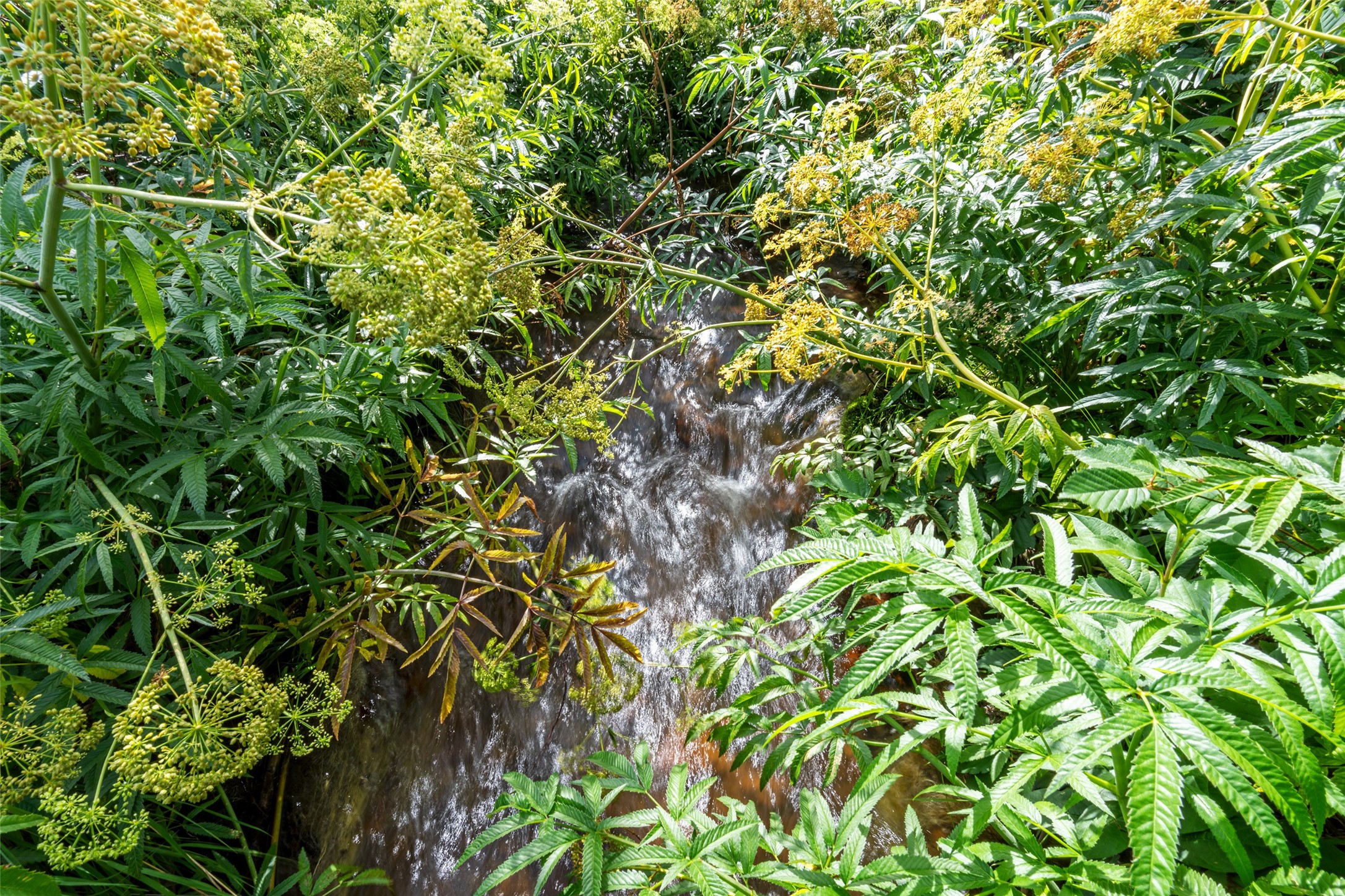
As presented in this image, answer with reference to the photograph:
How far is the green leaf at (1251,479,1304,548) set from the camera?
2.86 ft

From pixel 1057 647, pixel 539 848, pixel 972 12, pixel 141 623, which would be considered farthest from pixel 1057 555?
pixel 141 623

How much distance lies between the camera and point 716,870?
1066 millimetres

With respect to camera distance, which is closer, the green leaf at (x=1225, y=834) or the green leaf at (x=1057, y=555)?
the green leaf at (x=1225, y=834)

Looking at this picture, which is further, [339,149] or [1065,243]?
[1065,243]

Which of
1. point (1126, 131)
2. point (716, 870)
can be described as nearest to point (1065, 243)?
point (1126, 131)

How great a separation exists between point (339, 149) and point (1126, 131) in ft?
7.57

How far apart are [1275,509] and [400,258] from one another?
5.10 ft

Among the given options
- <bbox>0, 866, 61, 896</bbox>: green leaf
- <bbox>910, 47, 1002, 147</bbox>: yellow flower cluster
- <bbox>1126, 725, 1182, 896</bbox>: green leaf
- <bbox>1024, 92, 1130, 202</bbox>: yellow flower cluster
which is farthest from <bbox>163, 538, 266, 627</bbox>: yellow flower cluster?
<bbox>1024, 92, 1130, 202</bbox>: yellow flower cluster

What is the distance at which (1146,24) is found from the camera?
142cm

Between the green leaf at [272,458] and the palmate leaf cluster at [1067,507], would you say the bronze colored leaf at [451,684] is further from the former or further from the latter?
the green leaf at [272,458]

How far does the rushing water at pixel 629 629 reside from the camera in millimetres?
2080

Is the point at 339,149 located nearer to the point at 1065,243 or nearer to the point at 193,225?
the point at 193,225

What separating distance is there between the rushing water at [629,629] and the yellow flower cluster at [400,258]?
156 cm

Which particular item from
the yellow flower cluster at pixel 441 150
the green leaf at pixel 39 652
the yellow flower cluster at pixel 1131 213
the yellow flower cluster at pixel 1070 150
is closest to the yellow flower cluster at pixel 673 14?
the yellow flower cluster at pixel 441 150
